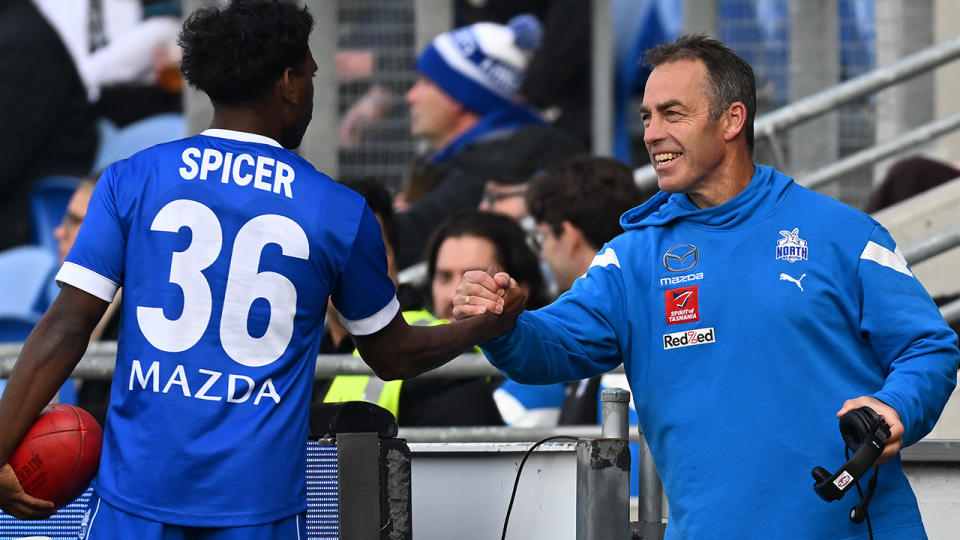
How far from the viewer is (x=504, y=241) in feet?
20.0

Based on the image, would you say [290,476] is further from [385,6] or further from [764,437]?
[385,6]

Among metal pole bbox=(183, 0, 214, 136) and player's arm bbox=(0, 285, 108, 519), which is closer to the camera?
player's arm bbox=(0, 285, 108, 519)

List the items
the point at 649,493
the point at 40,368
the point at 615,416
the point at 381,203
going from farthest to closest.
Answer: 1. the point at 381,203
2. the point at 649,493
3. the point at 615,416
4. the point at 40,368

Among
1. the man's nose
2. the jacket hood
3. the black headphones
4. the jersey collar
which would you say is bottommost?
the black headphones

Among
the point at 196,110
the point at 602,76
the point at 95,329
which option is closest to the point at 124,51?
the point at 196,110

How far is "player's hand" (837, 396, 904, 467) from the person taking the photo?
3281mm

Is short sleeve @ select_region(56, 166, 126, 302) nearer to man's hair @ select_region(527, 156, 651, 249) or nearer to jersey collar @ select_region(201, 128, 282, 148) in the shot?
jersey collar @ select_region(201, 128, 282, 148)

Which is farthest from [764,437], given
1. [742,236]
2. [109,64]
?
[109,64]

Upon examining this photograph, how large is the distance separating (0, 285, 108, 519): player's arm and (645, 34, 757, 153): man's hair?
5.42 ft

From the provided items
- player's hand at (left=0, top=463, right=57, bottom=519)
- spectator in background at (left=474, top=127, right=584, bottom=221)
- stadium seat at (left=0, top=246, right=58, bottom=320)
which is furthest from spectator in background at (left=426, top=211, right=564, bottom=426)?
stadium seat at (left=0, top=246, right=58, bottom=320)

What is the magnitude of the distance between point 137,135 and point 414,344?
7.94 metres

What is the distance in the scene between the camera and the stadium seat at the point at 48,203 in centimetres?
1127

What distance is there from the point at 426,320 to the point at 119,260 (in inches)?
83.9

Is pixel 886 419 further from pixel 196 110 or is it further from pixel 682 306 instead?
pixel 196 110
